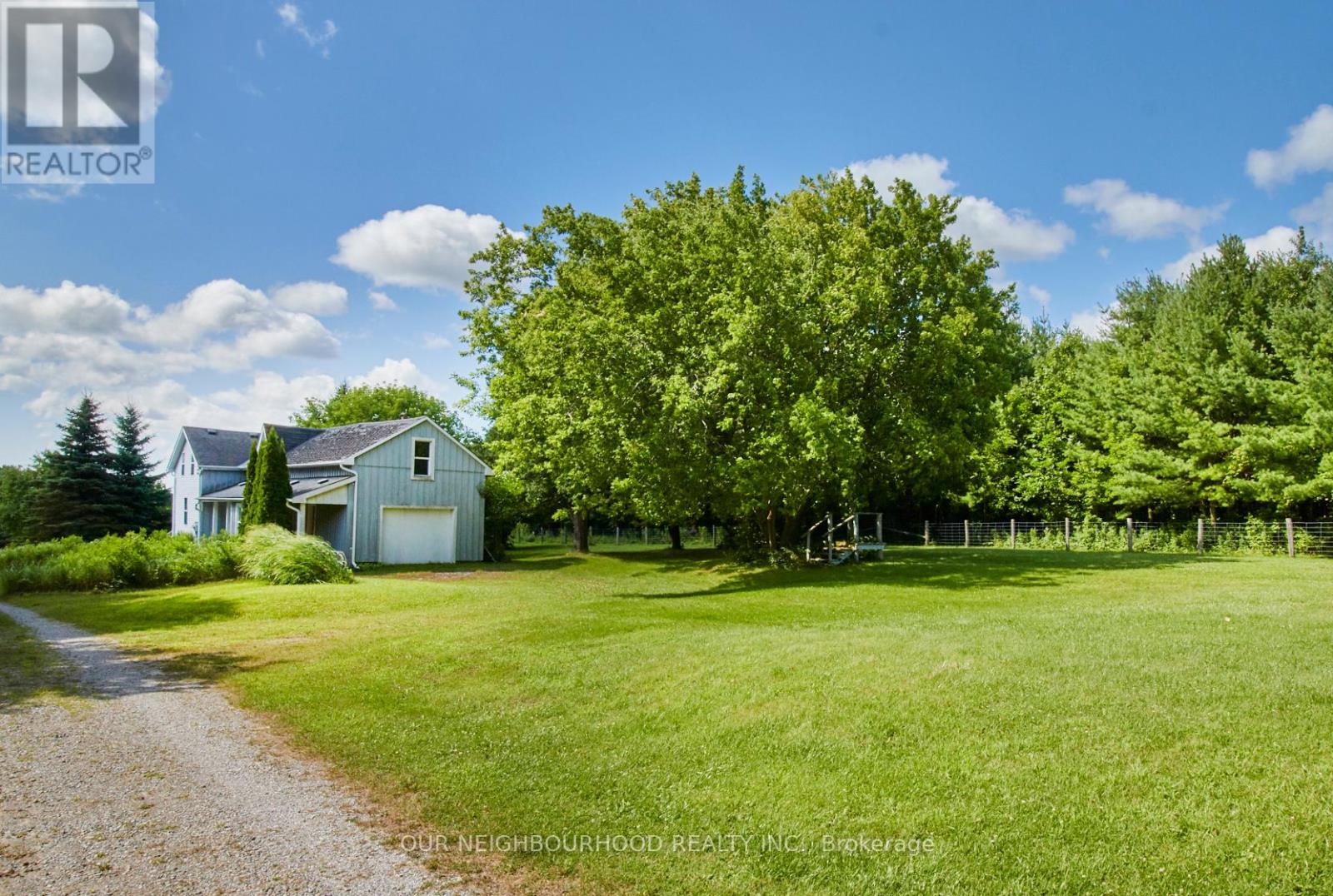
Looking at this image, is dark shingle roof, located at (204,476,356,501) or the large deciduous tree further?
dark shingle roof, located at (204,476,356,501)

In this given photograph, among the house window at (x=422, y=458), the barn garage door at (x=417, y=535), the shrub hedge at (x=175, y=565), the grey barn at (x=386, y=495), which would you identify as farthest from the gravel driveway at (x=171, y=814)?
the house window at (x=422, y=458)

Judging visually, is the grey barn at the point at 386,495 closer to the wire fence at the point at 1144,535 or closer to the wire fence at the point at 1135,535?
the wire fence at the point at 1135,535

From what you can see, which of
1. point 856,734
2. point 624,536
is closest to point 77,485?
point 624,536

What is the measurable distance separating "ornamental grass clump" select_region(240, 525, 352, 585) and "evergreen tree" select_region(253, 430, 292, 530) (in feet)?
10.6

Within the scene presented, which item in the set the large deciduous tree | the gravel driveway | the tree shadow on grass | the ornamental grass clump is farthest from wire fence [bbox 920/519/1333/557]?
the gravel driveway

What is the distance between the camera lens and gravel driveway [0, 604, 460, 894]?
13.5ft

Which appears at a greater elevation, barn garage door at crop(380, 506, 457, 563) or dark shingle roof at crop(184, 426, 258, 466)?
dark shingle roof at crop(184, 426, 258, 466)

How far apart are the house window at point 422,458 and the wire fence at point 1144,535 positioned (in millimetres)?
22772

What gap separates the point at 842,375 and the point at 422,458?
16.7m

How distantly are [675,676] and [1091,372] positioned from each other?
32119mm

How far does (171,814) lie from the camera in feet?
16.4

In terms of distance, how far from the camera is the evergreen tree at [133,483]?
130 ft

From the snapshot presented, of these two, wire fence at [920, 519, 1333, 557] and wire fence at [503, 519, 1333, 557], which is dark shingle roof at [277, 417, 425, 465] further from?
wire fence at [920, 519, 1333, 557]

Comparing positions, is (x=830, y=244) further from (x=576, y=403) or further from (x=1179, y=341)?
(x=1179, y=341)
